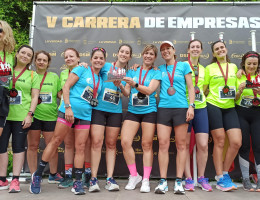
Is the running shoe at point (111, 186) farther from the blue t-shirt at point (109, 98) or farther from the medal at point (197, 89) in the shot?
the medal at point (197, 89)

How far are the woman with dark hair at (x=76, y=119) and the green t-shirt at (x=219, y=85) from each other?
66.7 inches

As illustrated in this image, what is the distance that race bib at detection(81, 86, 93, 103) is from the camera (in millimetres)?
2895

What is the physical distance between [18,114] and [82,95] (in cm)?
90

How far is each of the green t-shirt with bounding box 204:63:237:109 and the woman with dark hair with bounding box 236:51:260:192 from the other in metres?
0.11

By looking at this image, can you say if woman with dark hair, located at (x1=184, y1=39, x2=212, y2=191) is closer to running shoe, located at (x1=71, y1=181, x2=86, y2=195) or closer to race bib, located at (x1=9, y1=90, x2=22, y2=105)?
running shoe, located at (x1=71, y1=181, x2=86, y2=195)

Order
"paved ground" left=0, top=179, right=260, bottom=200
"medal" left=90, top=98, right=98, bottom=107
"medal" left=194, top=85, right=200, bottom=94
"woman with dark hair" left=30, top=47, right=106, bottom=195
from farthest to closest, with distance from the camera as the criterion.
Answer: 1. "medal" left=194, top=85, right=200, bottom=94
2. "medal" left=90, top=98, right=98, bottom=107
3. "woman with dark hair" left=30, top=47, right=106, bottom=195
4. "paved ground" left=0, top=179, right=260, bottom=200

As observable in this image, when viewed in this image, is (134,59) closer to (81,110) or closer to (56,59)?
(56,59)

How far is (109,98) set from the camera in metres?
3.09

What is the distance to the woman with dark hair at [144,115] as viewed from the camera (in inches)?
120

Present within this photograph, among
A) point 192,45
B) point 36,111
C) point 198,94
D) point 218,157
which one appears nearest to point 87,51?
point 36,111

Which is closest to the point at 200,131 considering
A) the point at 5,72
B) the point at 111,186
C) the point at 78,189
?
the point at 111,186

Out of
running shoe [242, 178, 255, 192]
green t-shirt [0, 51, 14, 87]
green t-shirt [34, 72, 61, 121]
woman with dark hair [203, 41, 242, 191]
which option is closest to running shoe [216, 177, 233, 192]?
woman with dark hair [203, 41, 242, 191]

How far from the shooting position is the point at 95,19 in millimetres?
4195

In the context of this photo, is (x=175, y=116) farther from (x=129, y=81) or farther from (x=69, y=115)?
(x=69, y=115)
